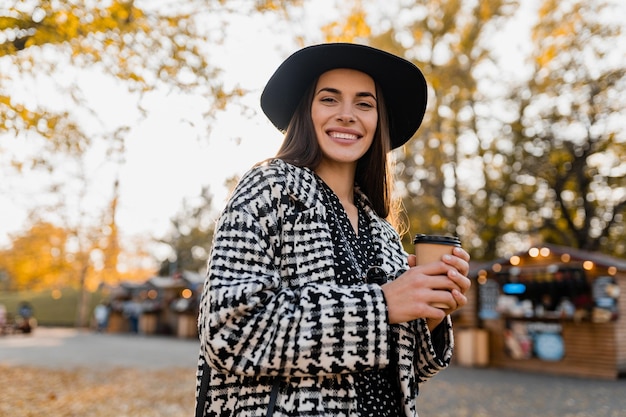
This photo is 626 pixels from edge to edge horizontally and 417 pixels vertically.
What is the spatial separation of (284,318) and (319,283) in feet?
0.56

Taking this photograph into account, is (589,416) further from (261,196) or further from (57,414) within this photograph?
(261,196)

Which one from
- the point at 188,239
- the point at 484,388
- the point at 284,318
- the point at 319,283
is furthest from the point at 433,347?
the point at 188,239

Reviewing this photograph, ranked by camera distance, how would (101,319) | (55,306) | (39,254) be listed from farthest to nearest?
1. (55,306)
2. (101,319)
3. (39,254)

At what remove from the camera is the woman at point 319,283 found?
1.24 meters

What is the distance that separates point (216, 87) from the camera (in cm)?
522

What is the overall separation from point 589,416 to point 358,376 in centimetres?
810

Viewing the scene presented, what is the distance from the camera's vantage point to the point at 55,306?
3691 cm

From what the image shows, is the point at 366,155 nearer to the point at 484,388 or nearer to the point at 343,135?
the point at 343,135

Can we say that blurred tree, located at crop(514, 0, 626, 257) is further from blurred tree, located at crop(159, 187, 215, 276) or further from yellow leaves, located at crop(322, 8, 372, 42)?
blurred tree, located at crop(159, 187, 215, 276)

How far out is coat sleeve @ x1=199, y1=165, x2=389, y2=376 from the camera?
48.4 inches

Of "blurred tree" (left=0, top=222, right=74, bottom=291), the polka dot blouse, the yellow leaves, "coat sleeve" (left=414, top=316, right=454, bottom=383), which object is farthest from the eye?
"blurred tree" (left=0, top=222, right=74, bottom=291)

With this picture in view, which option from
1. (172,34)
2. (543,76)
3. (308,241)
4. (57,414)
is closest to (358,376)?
(308,241)

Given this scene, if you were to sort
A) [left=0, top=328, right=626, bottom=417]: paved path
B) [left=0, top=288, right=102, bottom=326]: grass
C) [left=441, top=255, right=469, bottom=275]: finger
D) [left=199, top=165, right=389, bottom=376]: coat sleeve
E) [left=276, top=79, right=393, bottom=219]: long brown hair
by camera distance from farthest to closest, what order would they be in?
[left=0, top=288, right=102, bottom=326]: grass < [left=0, top=328, right=626, bottom=417]: paved path < [left=276, top=79, right=393, bottom=219]: long brown hair < [left=441, top=255, right=469, bottom=275]: finger < [left=199, top=165, right=389, bottom=376]: coat sleeve

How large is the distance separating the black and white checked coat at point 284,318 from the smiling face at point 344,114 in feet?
0.97
